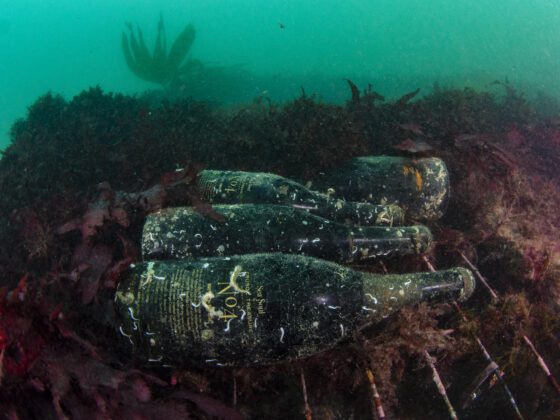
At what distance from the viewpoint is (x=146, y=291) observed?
2.62 m

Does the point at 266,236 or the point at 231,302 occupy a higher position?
the point at 266,236

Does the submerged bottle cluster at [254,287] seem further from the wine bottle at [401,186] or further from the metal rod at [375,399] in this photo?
the wine bottle at [401,186]

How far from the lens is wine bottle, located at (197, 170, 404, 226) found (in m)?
3.80

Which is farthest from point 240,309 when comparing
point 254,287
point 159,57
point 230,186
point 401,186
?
point 159,57

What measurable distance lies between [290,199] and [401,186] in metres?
1.53

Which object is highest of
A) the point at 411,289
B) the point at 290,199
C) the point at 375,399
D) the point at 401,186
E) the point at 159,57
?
the point at 159,57

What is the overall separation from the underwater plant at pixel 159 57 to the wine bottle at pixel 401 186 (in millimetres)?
15316

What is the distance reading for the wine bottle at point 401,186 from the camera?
4418 millimetres

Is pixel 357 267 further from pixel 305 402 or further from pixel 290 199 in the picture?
pixel 305 402

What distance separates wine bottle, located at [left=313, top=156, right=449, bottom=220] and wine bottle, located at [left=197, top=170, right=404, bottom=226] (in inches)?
18.3

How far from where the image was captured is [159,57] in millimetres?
16984

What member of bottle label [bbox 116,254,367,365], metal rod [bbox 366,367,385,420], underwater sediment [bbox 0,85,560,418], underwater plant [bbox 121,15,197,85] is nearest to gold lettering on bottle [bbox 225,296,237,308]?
bottle label [bbox 116,254,367,365]

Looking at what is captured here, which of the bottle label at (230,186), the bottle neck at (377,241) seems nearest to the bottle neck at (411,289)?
the bottle neck at (377,241)

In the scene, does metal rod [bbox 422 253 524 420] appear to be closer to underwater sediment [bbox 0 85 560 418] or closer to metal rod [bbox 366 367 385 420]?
underwater sediment [bbox 0 85 560 418]
